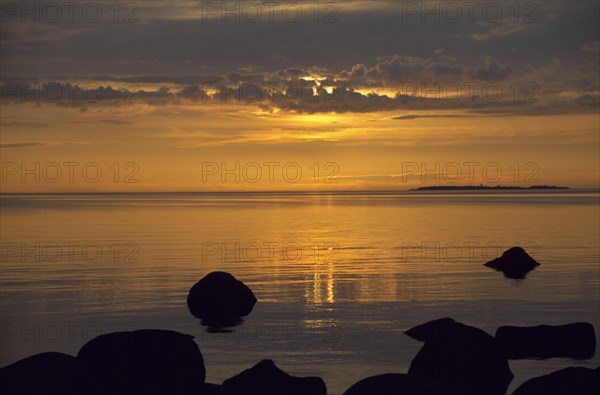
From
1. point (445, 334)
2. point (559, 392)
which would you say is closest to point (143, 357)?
point (445, 334)

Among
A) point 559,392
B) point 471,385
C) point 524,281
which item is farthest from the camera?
point 524,281

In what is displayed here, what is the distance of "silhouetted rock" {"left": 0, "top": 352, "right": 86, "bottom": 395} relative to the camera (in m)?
14.9

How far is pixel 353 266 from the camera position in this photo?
49.6m

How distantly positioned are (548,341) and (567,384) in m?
8.31

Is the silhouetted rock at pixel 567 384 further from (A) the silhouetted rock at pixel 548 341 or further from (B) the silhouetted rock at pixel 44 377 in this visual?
(B) the silhouetted rock at pixel 44 377

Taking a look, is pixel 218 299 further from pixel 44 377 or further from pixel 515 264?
pixel 515 264

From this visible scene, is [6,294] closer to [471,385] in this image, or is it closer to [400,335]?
[400,335]

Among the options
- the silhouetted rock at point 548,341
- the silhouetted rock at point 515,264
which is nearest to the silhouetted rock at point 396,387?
the silhouetted rock at point 548,341

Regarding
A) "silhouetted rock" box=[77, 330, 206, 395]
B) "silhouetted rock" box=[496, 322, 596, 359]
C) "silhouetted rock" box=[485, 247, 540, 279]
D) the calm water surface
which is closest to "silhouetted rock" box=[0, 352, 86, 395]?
"silhouetted rock" box=[77, 330, 206, 395]

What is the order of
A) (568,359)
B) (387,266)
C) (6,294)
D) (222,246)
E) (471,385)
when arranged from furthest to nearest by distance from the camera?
(222,246)
(387,266)
(6,294)
(568,359)
(471,385)

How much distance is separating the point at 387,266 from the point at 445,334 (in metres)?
29.6

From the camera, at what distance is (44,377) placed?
15.0 meters

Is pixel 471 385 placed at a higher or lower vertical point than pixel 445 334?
lower

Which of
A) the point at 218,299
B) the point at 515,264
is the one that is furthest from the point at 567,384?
the point at 515,264
